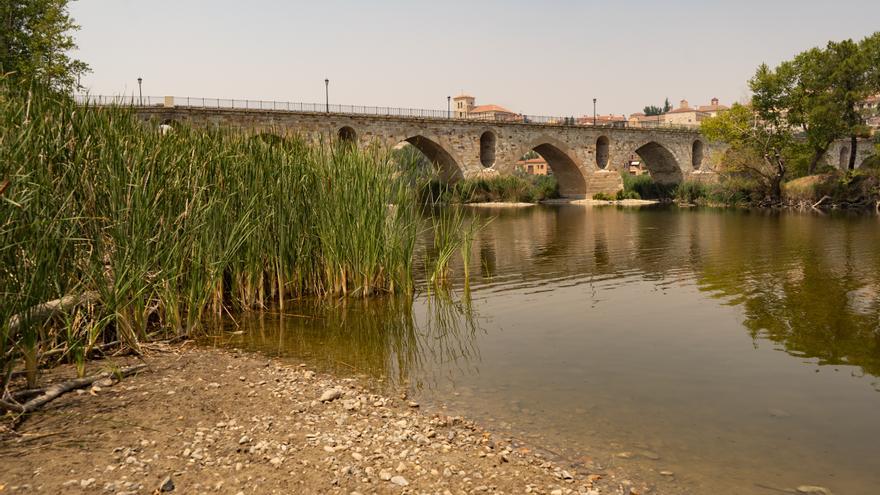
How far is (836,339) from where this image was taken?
24.3 ft

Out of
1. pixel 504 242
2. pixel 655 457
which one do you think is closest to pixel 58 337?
pixel 655 457

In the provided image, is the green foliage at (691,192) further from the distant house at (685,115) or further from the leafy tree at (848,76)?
the distant house at (685,115)

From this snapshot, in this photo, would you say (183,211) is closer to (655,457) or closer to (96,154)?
(96,154)

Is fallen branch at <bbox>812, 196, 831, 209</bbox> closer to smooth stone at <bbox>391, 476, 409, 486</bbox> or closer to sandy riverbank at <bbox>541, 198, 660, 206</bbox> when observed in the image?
sandy riverbank at <bbox>541, 198, 660, 206</bbox>

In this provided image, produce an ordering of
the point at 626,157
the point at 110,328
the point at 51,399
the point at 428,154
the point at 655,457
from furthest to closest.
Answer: the point at 626,157 → the point at 428,154 → the point at 110,328 → the point at 51,399 → the point at 655,457

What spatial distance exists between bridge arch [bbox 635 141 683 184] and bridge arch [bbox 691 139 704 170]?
2093mm

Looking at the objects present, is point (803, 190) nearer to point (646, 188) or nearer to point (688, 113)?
point (646, 188)

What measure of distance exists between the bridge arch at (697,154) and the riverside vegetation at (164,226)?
51.3 m

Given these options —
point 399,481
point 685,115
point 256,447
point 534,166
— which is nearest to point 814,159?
point 399,481

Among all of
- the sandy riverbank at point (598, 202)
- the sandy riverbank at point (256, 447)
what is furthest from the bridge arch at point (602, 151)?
the sandy riverbank at point (256, 447)

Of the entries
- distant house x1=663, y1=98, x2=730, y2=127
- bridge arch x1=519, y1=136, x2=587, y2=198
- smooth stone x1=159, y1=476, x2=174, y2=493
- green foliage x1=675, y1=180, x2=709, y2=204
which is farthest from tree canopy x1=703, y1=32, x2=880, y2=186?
distant house x1=663, y1=98, x2=730, y2=127

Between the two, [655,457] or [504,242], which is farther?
[504,242]

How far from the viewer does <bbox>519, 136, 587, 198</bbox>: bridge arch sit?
45956 mm

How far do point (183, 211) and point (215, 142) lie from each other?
1.40m
